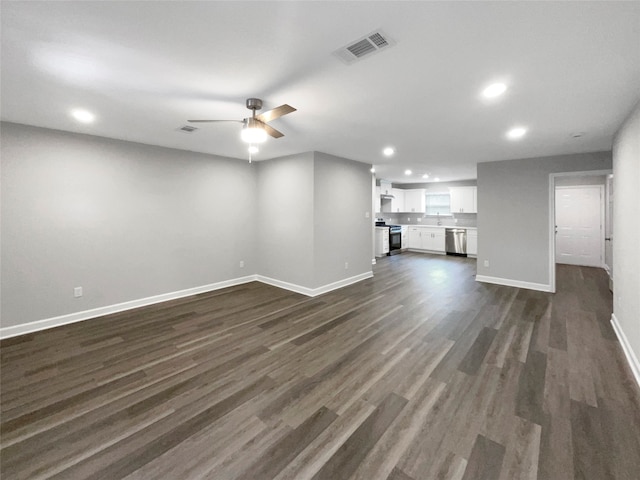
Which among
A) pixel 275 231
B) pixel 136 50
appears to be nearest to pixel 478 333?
pixel 275 231

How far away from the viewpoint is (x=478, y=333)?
131 inches

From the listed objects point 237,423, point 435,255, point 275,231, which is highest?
point 275,231

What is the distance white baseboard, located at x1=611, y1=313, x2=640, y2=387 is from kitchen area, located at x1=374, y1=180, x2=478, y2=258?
5.19 metres

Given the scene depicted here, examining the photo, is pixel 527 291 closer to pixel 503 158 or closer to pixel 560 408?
pixel 503 158

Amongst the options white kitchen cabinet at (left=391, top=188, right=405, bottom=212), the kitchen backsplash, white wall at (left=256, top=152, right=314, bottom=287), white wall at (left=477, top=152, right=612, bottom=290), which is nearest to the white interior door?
the kitchen backsplash

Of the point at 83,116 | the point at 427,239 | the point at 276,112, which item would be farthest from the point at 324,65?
the point at 427,239

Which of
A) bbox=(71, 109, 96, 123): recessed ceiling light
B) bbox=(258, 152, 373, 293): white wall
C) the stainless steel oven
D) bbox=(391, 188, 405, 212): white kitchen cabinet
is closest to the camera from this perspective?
bbox=(71, 109, 96, 123): recessed ceiling light

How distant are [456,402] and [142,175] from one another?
16.4ft

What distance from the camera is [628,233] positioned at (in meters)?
2.78

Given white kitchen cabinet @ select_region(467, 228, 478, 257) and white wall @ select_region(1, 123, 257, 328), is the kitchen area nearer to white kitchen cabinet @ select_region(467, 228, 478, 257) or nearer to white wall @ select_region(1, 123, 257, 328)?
white kitchen cabinet @ select_region(467, 228, 478, 257)

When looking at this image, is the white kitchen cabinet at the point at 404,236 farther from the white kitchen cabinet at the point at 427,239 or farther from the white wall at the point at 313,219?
the white wall at the point at 313,219

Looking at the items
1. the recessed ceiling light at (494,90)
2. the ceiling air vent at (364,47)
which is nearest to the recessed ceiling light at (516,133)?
the recessed ceiling light at (494,90)

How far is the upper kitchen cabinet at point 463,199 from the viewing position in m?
8.56

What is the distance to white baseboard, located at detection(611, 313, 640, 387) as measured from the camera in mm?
2432
